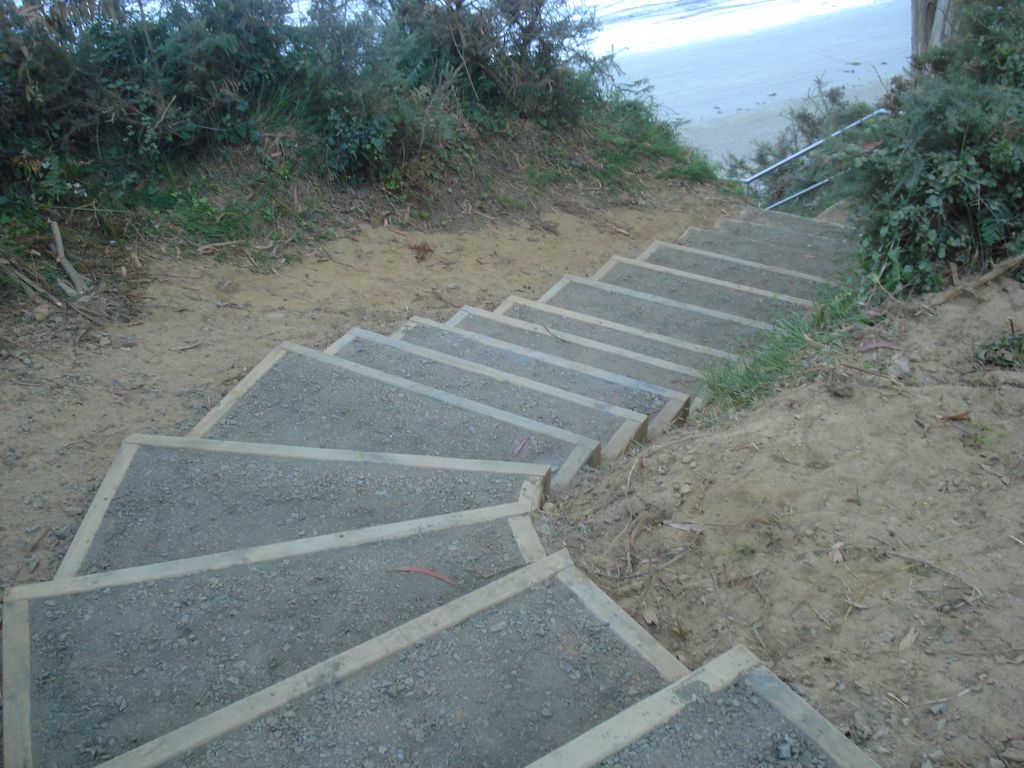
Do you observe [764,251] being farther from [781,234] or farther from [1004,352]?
[1004,352]

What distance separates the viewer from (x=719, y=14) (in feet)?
54.8

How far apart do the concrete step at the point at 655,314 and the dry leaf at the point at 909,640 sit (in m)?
3.04

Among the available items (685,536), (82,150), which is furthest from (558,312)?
(82,150)

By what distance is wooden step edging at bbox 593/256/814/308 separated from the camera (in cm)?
609

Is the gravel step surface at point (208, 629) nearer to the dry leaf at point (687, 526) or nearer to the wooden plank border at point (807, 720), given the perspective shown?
the dry leaf at point (687, 526)

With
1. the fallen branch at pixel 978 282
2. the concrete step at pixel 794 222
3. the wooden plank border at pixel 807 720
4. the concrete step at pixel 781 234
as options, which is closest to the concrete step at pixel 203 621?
the wooden plank border at pixel 807 720

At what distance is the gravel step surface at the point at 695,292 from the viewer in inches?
240

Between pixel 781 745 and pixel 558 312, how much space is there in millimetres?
4223

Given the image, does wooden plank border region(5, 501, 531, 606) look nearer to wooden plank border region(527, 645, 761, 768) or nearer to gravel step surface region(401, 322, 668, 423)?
wooden plank border region(527, 645, 761, 768)

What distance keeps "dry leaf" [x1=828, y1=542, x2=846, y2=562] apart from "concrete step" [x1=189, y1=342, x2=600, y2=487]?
1.20 meters

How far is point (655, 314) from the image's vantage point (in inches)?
241

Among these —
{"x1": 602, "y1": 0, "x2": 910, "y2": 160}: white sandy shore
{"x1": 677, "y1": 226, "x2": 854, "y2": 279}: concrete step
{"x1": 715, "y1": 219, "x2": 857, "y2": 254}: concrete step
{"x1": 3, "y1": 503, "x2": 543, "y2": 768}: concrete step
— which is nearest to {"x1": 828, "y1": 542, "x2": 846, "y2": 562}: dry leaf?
{"x1": 3, "y1": 503, "x2": 543, "y2": 768}: concrete step

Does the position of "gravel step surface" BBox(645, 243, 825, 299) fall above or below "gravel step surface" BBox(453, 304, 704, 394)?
below

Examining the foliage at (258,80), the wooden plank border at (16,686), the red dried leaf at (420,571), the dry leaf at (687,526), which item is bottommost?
the dry leaf at (687,526)
